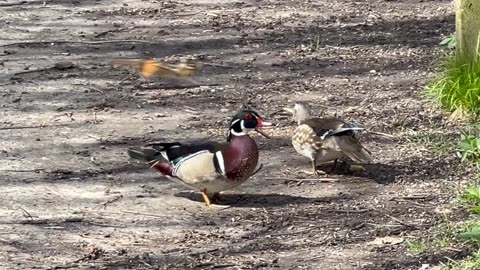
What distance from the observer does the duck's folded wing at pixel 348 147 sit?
19.4ft

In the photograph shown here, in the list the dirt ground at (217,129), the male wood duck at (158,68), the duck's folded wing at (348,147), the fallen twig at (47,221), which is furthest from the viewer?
the male wood duck at (158,68)

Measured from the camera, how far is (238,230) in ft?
17.6

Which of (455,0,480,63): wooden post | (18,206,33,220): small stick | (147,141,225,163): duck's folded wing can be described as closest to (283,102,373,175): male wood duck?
(147,141,225,163): duck's folded wing

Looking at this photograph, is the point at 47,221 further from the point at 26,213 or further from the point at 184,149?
the point at 184,149

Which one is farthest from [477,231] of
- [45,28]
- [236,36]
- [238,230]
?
[45,28]

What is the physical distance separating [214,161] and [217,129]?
132cm

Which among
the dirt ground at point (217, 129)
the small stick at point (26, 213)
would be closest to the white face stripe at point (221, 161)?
the dirt ground at point (217, 129)

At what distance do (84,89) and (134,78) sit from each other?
457mm

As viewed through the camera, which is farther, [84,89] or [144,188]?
[84,89]

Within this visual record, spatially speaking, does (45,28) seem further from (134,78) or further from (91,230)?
(91,230)

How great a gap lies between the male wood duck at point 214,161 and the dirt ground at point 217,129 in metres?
0.17

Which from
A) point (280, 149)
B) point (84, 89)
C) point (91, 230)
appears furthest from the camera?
point (84, 89)

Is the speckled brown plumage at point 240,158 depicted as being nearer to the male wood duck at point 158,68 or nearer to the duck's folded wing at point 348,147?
the duck's folded wing at point 348,147

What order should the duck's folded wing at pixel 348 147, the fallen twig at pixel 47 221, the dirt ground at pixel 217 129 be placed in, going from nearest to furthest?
1. the dirt ground at pixel 217 129
2. the fallen twig at pixel 47 221
3. the duck's folded wing at pixel 348 147
